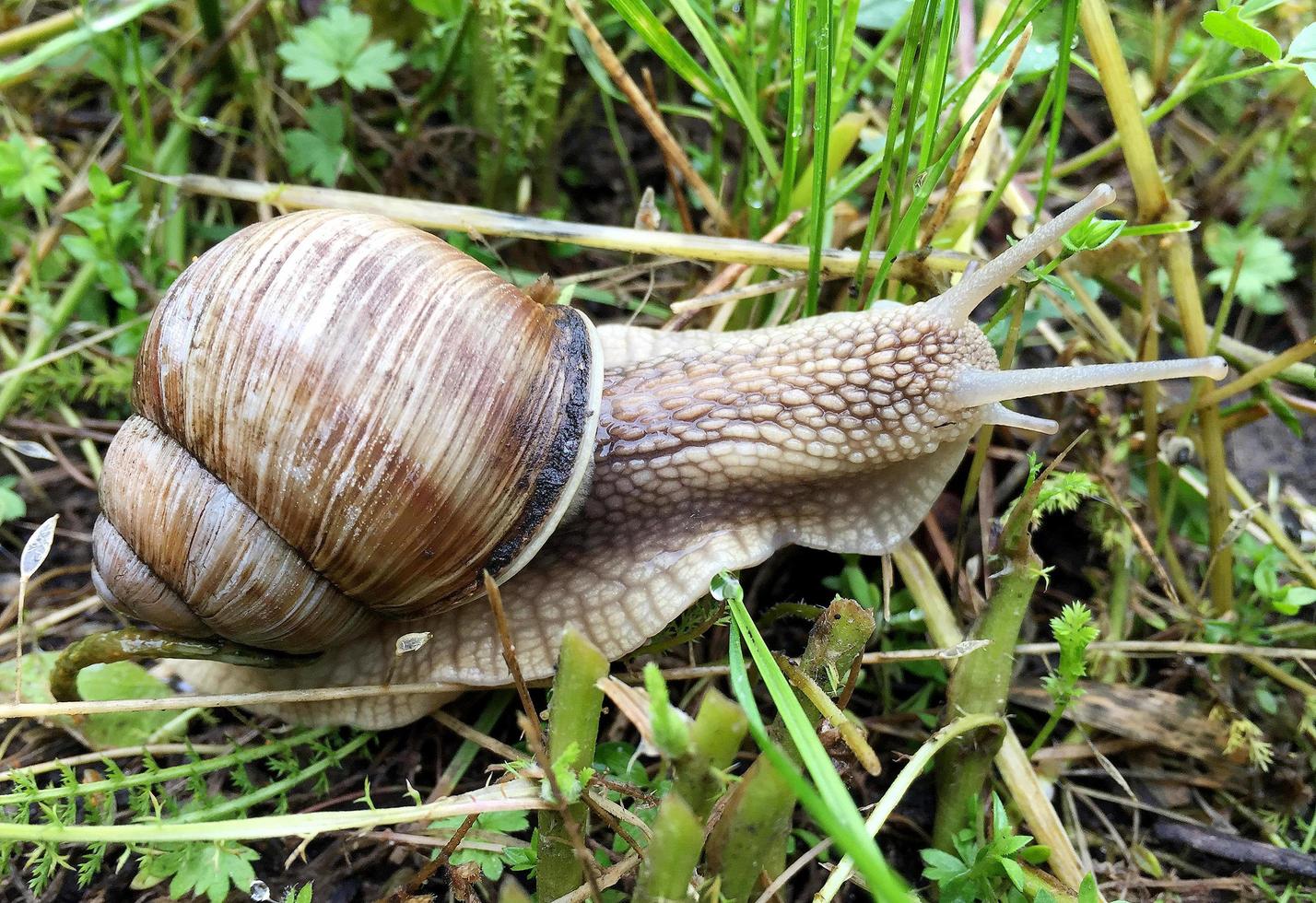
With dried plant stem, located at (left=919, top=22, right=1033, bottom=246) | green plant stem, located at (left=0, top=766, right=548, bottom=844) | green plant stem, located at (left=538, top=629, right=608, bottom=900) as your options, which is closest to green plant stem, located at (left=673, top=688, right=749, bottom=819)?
green plant stem, located at (left=538, top=629, right=608, bottom=900)

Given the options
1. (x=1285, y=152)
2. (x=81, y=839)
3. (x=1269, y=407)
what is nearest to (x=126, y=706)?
(x=81, y=839)

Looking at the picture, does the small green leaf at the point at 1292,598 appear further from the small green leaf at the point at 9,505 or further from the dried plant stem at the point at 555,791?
the small green leaf at the point at 9,505

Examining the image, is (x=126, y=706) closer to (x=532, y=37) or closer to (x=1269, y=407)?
(x=532, y=37)

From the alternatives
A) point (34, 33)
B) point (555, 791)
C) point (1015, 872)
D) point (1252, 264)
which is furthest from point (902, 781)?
point (34, 33)

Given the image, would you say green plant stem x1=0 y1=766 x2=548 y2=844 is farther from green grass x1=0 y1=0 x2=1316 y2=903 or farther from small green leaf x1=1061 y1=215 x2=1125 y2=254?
small green leaf x1=1061 y1=215 x2=1125 y2=254

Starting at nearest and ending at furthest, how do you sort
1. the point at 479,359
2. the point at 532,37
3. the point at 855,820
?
the point at 855,820 < the point at 479,359 < the point at 532,37

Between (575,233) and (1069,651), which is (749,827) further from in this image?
(575,233)
